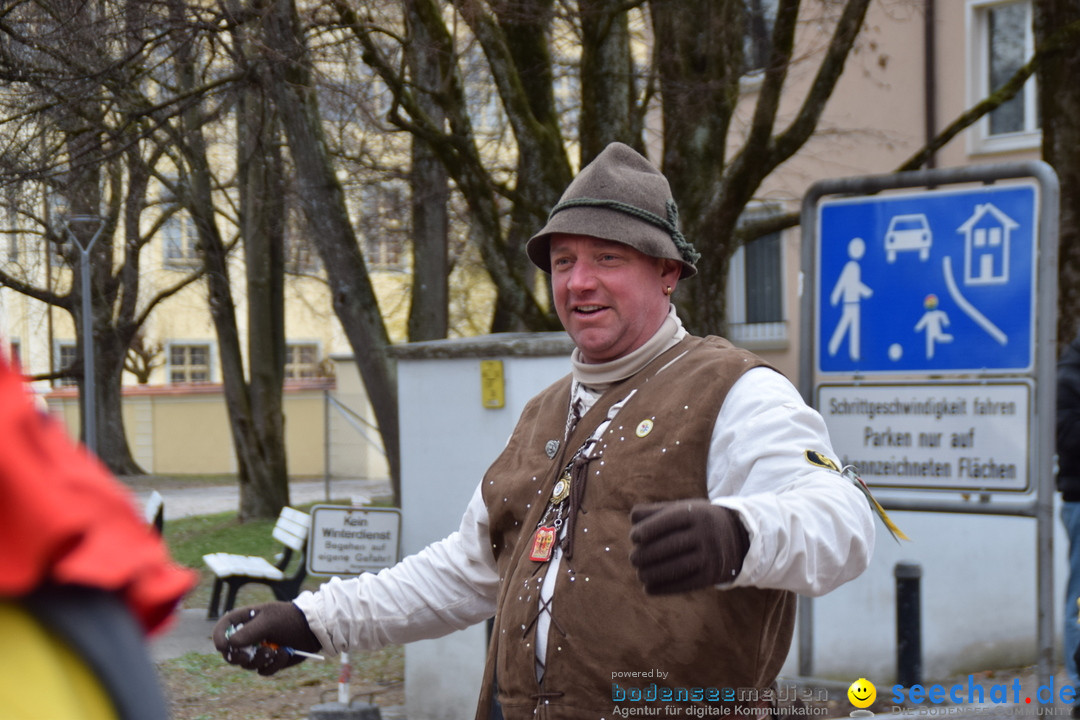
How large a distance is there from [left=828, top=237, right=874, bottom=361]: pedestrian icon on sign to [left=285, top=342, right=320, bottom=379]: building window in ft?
131

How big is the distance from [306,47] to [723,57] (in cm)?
279

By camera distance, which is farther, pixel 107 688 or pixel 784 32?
pixel 784 32

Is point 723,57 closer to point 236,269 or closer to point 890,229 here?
point 890,229

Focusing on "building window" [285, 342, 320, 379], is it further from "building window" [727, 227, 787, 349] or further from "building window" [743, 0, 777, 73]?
"building window" [743, 0, 777, 73]

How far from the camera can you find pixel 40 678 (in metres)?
0.81

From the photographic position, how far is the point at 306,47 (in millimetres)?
8383

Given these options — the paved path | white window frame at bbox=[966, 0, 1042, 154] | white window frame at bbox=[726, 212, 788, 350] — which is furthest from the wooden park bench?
white window frame at bbox=[966, 0, 1042, 154]

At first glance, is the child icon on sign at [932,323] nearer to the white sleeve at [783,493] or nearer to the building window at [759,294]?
the white sleeve at [783,493]

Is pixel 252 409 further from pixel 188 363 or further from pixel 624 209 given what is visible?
pixel 188 363

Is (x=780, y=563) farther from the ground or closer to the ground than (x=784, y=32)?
closer to the ground

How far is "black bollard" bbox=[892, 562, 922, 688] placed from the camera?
544 cm

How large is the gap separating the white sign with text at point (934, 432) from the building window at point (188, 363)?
132 feet

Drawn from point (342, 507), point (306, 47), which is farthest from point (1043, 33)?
point (342, 507)

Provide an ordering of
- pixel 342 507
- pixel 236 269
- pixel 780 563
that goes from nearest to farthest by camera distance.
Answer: pixel 780 563, pixel 342 507, pixel 236 269
